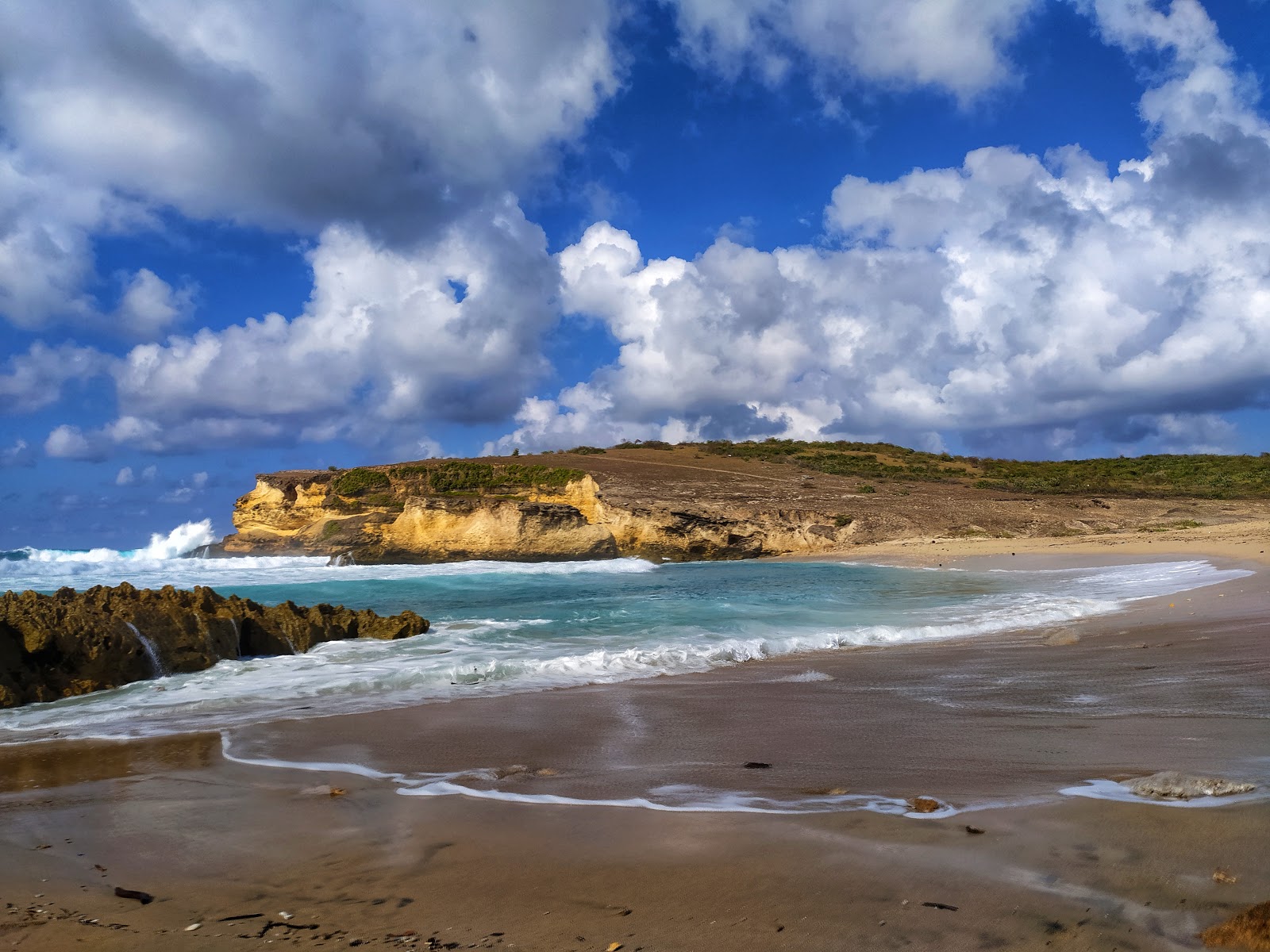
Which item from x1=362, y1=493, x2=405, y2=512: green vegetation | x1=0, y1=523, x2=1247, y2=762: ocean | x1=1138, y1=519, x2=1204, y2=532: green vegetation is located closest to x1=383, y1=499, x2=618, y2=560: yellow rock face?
x1=362, y1=493, x2=405, y2=512: green vegetation

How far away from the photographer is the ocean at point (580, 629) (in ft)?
24.5

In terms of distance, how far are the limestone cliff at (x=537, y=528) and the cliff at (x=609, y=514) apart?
57 mm

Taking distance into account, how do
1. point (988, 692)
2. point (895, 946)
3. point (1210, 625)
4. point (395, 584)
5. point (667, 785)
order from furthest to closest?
1. point (395, 584)
2. point (1210, 625)
3. point (988, 692)
4. point (667, 785)
5. point (895, 946)

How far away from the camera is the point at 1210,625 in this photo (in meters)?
9.38

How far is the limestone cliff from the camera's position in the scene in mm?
38188

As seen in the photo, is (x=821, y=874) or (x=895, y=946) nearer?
(x=895, y=946)

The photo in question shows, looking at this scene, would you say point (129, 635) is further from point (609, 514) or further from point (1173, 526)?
point (1173, 526)

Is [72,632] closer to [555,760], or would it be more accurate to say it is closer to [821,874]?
[555,760]

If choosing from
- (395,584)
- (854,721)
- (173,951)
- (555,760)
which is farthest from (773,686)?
(395,584)

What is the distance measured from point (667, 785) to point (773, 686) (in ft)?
11.4

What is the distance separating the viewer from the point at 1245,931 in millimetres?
1990

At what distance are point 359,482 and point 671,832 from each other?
40995 mm

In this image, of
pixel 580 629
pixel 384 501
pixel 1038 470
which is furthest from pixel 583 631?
pixel 1038 470

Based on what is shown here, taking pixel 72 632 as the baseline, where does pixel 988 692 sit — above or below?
below
